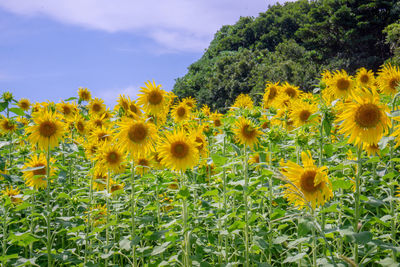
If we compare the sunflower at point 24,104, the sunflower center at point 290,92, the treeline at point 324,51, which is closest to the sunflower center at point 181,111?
the sunflower center at point 290,92

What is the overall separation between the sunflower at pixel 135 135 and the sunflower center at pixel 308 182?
139 centimetres

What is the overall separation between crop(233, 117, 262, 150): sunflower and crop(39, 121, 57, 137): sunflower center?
1762 mm

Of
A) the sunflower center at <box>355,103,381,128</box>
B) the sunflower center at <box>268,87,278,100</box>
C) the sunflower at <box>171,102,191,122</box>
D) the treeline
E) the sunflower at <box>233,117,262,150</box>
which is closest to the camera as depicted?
the sunflower center at <box>355,103,381,128</box>

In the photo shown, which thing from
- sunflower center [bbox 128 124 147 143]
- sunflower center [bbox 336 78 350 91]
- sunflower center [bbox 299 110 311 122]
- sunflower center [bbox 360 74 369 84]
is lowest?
sunflower center [bbox 128 124 147 143]

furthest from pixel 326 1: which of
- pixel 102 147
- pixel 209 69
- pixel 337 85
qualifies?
pixel 102 147

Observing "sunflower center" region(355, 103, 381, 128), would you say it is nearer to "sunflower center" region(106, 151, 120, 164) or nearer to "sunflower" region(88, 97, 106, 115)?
"sunflower center" region(106, 151, 120, 164)

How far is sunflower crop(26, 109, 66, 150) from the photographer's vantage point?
3408 millimetres

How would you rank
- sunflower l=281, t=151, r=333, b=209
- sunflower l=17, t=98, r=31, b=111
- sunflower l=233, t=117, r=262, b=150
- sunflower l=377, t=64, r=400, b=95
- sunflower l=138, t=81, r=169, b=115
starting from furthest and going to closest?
sunflower l=17, t=98, r=31, b=111 < sunflower l=377, t=64, r=400, b=95 < sunflower l=138, t=81, r=169, b=115 < sunflower l=233, t=117, r=262, b=150 < sunflower l=281, t=151, r=333, b=209

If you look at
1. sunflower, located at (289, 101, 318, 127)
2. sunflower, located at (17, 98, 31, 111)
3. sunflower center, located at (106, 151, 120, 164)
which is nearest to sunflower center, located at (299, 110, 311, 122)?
sunflower, located at (289, 101, 318, 127)

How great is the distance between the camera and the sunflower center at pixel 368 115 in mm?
2410

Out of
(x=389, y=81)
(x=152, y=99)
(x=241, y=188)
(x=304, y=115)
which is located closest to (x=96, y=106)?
(x=152, y=99)

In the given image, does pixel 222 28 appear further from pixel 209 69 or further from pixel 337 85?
pixel 337 85

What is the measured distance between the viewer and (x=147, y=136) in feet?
10.4

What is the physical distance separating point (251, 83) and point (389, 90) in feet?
97.4
